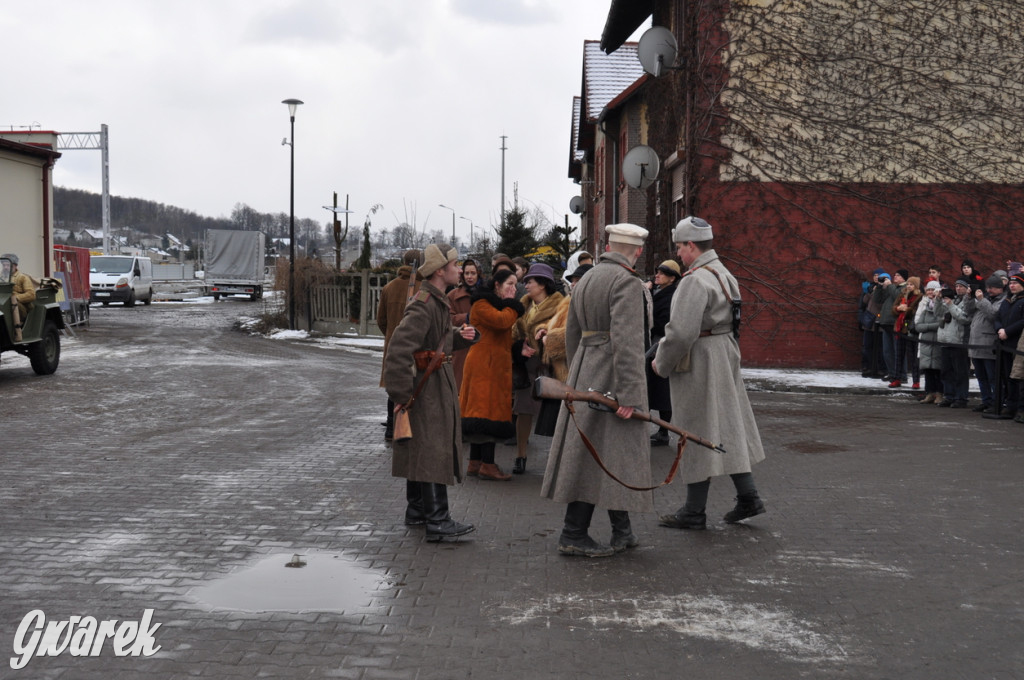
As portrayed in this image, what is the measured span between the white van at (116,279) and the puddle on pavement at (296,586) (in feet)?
123

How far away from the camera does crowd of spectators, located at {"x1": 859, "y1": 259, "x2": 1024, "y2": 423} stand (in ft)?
41.9

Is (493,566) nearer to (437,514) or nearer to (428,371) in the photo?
(437,514)

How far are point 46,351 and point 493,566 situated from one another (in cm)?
1303

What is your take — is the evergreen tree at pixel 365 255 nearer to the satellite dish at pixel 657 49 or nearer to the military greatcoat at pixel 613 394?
the satellite dish at pixel 657 49

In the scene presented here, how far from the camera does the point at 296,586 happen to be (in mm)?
5422

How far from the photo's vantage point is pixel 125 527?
6719 mm

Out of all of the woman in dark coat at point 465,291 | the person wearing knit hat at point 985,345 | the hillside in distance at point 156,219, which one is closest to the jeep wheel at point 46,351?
the woman in dark coat at point 465,291

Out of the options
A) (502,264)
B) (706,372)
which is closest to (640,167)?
(502,264)

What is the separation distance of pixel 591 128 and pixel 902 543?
107 ft

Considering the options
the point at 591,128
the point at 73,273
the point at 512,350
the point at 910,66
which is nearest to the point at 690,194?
the point at 910,66

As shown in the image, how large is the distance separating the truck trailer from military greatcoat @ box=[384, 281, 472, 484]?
137 ft

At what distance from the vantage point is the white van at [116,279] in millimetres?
40812

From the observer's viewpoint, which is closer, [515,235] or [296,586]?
[296,586]

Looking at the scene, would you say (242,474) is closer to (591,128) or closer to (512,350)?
(512,350)
